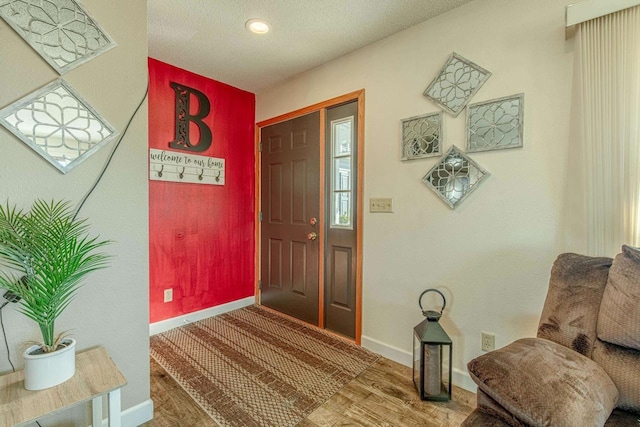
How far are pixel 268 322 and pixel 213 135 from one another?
190 cm

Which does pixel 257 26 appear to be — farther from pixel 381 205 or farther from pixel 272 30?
pixel 381 205

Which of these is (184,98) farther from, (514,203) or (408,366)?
(408,366)

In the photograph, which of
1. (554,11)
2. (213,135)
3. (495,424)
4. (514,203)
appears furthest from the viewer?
(213,135)

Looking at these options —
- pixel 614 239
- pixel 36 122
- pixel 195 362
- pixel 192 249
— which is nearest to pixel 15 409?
pixel 36 122

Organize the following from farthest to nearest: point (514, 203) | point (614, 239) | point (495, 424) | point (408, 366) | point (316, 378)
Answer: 1. point (408, 366)
2. point (316, 378)
3. point (514, 203)
4. point (614, 239)
5. point (495, 424)

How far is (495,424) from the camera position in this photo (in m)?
0.88

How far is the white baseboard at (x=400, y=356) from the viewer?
5.79 feet

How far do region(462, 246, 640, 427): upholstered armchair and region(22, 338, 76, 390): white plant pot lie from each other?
1.40 metres

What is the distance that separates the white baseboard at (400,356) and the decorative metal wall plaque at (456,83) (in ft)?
5.37

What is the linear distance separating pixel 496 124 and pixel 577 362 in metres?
1.23

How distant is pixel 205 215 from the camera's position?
2.79 m

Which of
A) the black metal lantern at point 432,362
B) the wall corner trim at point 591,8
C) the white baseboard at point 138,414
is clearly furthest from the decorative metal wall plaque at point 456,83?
the white baseboard at point 138,414

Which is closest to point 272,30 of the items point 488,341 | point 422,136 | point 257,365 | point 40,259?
point 422,136

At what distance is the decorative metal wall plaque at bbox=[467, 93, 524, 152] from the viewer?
1583mm
